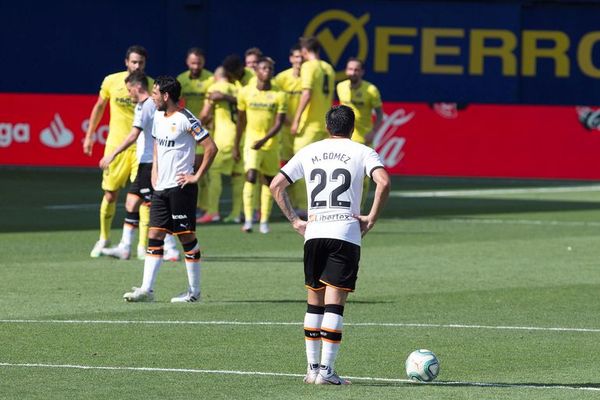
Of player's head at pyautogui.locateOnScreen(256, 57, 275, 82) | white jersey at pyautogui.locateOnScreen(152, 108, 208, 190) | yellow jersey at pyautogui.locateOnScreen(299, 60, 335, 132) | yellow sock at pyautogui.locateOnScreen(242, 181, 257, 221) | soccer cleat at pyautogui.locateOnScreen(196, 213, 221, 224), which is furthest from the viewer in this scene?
soccer cleat at pyautogui.locateOnScreen(196, 213, 221, 224)

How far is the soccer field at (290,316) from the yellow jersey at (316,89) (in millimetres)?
1632

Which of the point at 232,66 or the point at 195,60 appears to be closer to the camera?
the point at 195,60

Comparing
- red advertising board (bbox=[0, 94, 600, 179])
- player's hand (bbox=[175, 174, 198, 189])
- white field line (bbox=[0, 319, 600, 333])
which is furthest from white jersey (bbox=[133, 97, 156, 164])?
red advertising board (bbox=[0, 94, 600, 179])

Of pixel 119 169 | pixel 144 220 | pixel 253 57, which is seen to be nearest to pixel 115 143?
pixel 119 169

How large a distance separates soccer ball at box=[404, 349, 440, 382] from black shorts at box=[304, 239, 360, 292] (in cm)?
60

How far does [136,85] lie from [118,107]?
146 cm

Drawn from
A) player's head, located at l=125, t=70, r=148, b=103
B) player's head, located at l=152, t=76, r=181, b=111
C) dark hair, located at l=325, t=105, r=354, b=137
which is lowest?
dark hair, located at l=325, t=105, r=354, b=137

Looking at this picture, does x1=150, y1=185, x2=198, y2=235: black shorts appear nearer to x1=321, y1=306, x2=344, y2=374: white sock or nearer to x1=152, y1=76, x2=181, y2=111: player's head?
x1=152, y1=76, x2=181, y2=111: player's head

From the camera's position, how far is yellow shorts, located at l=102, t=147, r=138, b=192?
17688 mm

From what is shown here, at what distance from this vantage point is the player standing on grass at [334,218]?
32.9 feet

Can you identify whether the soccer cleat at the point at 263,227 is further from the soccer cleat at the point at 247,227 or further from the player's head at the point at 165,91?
the player's head at the point at 165,91

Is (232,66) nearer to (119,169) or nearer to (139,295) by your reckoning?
(119,169)

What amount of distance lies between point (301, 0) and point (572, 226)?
13.5m

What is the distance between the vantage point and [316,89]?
72.8 ft
